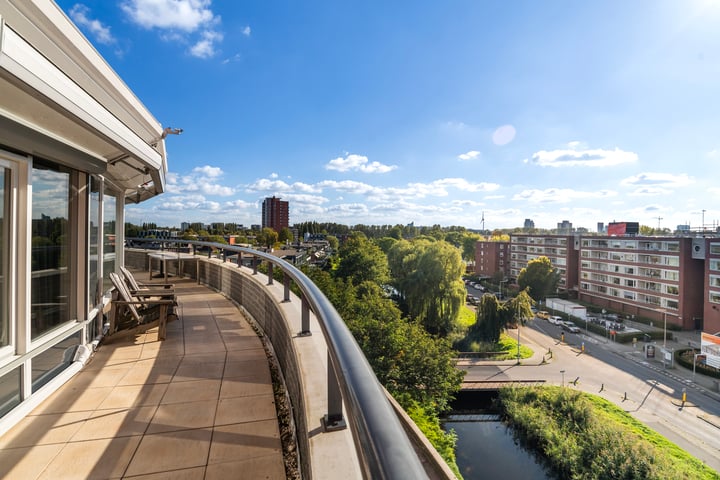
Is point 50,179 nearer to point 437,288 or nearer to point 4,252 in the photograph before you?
point 4,252

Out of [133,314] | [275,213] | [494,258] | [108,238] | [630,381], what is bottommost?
[630,381]

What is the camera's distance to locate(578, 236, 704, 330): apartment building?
32.7 meters

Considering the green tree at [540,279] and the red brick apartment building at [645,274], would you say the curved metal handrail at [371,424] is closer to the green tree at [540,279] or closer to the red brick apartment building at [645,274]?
the red brick apartment building at [645,274]

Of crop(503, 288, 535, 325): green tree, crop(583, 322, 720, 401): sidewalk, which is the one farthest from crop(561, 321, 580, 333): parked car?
crop(503, 288, 535, 325): green tree

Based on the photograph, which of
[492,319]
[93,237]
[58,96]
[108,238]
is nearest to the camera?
[58,96]

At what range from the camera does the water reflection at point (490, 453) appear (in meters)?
16.0

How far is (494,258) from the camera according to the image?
197ft

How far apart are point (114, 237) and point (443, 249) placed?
2503cm

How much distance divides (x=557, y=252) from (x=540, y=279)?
8861 millimetres

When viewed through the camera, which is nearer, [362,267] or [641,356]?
[641,356]

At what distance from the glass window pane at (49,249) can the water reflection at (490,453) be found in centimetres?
1767

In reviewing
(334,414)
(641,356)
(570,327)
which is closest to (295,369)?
(334,414)

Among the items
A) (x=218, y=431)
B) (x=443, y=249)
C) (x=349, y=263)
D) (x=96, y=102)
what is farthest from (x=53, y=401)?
(x=349, y=263)

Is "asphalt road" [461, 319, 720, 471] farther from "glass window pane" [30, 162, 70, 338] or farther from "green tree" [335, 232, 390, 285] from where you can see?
"glass window pane" [30, 162, 70, 338]
